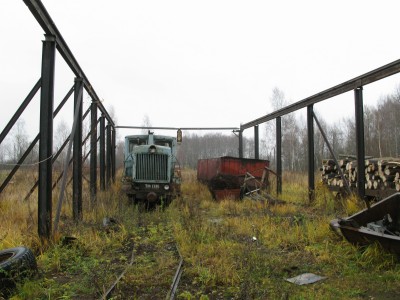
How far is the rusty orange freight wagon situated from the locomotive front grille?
2.97 m

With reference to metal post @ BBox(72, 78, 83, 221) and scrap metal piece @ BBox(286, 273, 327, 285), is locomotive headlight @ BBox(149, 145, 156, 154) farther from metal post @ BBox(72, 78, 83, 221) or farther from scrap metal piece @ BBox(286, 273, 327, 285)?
scrap metal piece @ BBox(286, 273, 327, 285)

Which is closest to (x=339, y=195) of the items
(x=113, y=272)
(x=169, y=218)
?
(x=169, y=218)

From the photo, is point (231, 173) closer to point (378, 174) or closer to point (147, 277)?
point (378, 174)

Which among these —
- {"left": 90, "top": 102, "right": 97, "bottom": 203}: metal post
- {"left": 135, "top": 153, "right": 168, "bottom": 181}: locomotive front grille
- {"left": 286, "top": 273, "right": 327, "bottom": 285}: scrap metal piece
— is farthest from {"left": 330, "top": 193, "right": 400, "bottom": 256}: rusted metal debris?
{"left": 90, "top": 102, "right": 97, "bottom": 203}: metal post

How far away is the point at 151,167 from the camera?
439 inches

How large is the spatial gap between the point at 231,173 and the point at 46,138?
8.49 m

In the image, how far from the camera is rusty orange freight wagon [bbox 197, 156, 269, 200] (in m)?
13.3

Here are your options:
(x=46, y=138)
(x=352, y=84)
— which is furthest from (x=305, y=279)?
(x=352, y=84)

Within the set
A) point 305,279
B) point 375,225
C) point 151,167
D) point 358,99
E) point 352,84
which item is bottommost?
point 305,279

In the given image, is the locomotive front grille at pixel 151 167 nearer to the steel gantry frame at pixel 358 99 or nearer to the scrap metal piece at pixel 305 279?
the steel gantry frame at pixel 358 99

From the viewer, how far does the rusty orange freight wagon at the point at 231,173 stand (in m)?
13.3

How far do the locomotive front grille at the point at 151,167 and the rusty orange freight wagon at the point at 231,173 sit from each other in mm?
2971

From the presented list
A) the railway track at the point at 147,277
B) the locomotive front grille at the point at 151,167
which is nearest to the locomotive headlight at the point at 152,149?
the locomotive front grille at the point at 151,167

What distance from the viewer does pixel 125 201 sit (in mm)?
10945
